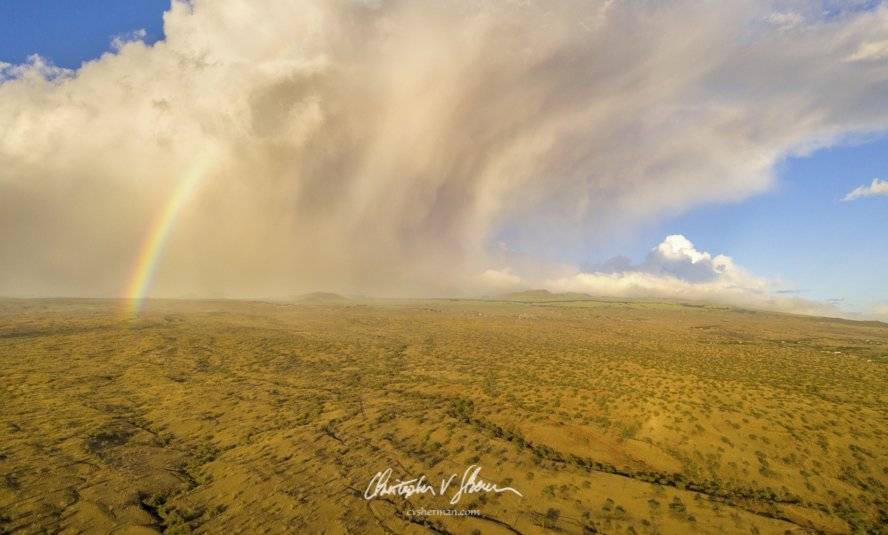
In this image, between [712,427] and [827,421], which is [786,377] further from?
[712,427]

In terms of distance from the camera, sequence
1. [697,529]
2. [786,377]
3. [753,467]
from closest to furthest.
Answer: [697,529]
[753,467]
[786,377]

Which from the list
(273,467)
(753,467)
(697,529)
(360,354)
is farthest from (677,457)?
(360,354)

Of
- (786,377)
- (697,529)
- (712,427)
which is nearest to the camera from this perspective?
(697,529)
